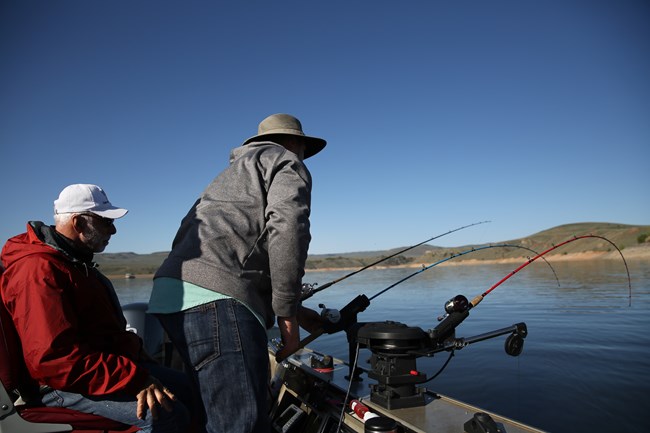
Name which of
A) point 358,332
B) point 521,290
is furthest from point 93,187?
point 521,290

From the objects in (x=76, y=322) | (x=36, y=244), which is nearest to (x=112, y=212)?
(x=36, y=244)

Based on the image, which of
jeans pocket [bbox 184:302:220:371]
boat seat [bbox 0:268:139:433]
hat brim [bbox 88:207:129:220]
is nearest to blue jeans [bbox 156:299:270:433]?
jeans pocket [bbox 184:302:220:371]

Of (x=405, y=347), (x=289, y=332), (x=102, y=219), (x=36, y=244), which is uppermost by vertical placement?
(x=102, y=219)

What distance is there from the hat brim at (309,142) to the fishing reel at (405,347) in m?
1.11

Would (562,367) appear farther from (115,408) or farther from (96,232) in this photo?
(96,232)

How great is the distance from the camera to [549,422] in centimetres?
387

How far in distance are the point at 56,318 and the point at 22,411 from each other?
495 mm

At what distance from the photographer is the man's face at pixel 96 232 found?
2.27m

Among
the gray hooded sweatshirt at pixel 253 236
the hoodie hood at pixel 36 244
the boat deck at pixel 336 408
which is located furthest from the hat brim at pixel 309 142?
the boat deck at pixel 336 408

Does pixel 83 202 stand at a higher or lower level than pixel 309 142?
lower

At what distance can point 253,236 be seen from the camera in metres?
1.76

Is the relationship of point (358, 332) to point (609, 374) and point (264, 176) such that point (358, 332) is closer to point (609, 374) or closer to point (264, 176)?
point (264, 176)

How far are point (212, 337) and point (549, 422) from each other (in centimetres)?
375

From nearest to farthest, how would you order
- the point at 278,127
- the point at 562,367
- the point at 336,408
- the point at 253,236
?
the point at 253,236 → the point at 278,127 → the point at 336,408 → the point at 562,367
